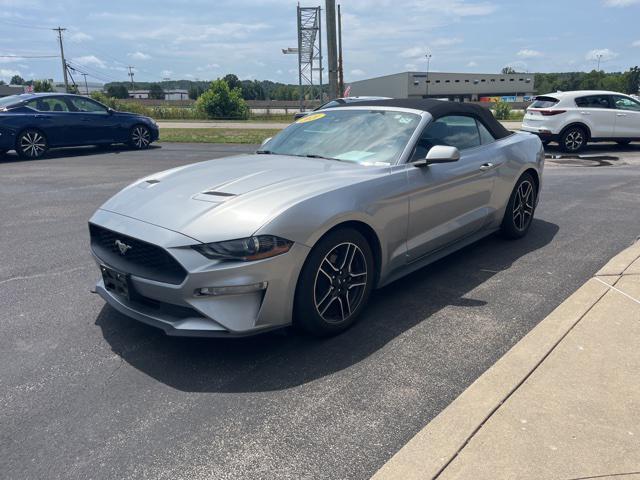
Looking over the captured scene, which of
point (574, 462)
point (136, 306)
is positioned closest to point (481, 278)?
point (574, 462)

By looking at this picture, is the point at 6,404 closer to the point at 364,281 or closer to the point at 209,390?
the point at 209,390

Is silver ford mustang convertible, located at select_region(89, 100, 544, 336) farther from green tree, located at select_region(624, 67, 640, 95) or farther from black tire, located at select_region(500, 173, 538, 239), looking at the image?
green tree, located at select_region(624, 67, 640, 95)

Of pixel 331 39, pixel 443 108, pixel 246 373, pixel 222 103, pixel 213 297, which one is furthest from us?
pixel 222 103

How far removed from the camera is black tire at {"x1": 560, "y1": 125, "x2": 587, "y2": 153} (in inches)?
536

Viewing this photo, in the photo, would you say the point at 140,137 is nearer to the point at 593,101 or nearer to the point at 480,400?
the point at 593,101

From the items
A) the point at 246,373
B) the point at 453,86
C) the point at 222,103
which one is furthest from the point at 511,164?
the point at 453,86

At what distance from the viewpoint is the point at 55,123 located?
508 inches

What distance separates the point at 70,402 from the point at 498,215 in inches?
163

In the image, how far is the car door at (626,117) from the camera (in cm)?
1402

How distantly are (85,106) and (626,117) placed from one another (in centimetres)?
1412

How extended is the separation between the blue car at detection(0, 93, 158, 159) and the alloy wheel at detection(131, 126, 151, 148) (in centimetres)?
10

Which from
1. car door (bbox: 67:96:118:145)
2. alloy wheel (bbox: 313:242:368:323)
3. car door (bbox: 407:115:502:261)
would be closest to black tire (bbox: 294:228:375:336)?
alloy wheel (bbox: 313:242:368:323)

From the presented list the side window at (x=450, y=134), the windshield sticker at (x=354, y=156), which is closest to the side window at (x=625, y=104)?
the side window at (x=450, y=134)

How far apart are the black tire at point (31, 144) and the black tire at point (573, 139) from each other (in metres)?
12.9
